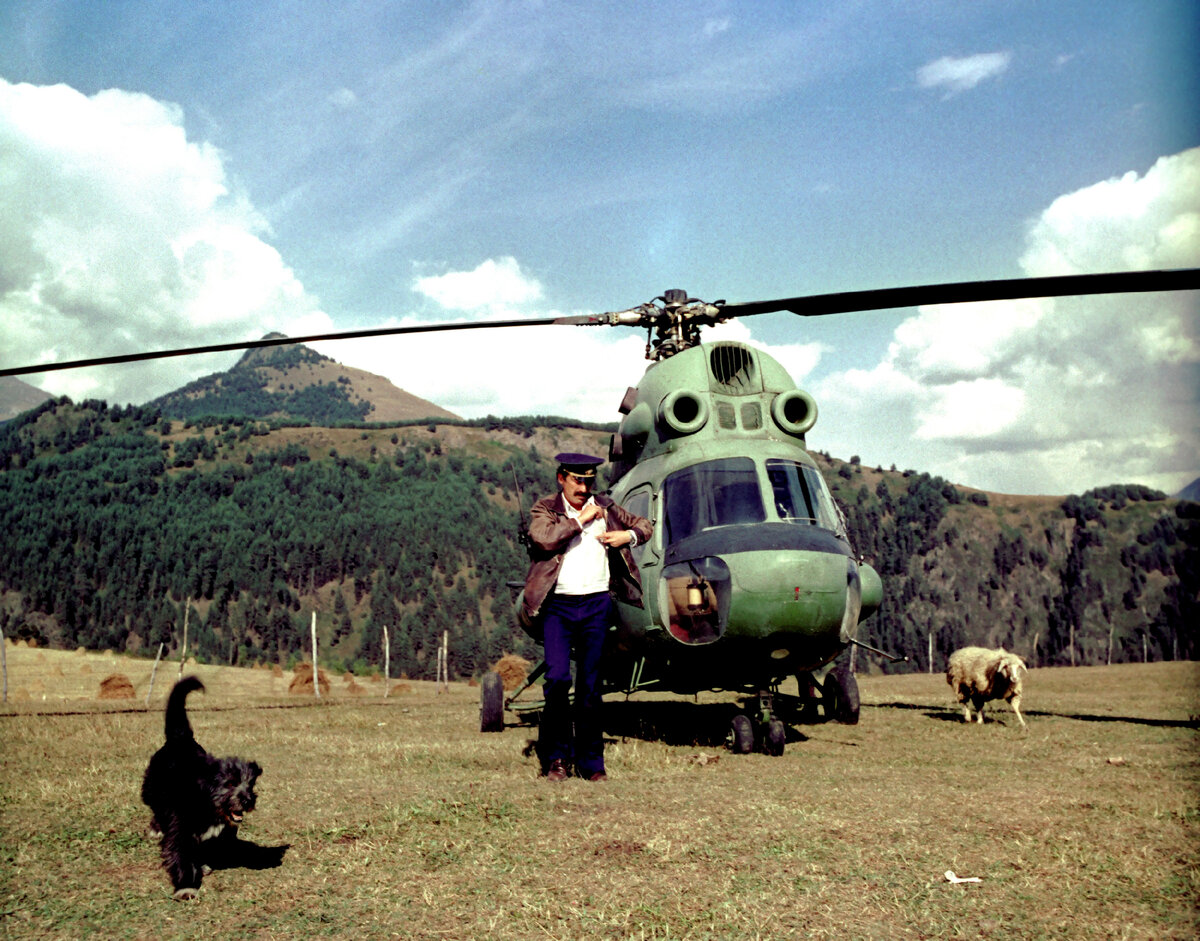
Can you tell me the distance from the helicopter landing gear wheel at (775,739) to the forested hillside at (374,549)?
8026 centimetres

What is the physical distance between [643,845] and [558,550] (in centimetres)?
276

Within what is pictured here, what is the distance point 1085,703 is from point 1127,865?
14705 millimetres

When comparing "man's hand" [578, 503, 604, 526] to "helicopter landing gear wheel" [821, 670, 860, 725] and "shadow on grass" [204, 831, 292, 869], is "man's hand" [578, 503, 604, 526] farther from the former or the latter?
"helicopter landing gear wheel" [821, 670, 860, 725]

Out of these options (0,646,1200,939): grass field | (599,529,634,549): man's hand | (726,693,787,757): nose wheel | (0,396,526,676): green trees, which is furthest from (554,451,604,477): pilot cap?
(0,396,526,676): green trees

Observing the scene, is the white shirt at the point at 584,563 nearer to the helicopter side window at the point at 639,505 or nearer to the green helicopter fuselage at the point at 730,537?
the green helicopter fuselage at the point at 730,537

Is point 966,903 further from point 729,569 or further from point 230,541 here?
point 230,541

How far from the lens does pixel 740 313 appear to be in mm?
9914

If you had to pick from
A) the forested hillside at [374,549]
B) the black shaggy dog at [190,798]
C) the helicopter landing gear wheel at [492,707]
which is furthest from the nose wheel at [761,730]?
the forested hillside at [374,549]

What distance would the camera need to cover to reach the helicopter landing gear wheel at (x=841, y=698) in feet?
41.4

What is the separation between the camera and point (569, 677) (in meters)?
7.75

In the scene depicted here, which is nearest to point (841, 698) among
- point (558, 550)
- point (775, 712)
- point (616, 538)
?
point (775, 712)

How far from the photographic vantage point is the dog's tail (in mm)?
4684

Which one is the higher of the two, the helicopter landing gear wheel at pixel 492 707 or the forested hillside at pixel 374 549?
the forested hillside at pixel 374 549

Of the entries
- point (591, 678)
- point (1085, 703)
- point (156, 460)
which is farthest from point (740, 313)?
point (156, 460)
